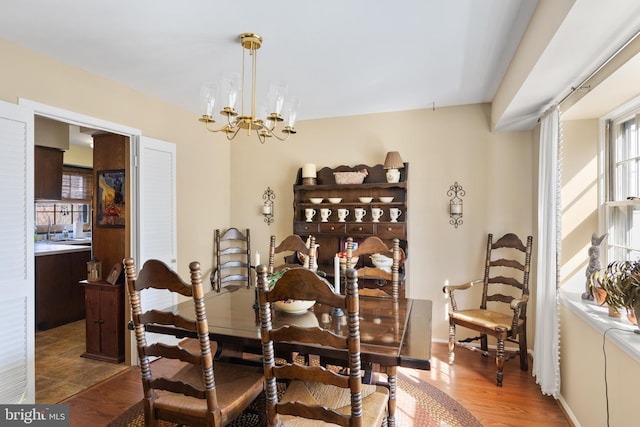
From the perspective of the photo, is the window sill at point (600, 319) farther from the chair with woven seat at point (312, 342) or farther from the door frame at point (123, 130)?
the door frame at point (123, 130)

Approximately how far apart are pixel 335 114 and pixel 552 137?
7.24 ft

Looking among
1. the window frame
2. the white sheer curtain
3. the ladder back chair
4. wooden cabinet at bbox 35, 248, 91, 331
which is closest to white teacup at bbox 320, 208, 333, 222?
the ladder back chair

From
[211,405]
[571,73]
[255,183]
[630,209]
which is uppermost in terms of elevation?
[571,73]

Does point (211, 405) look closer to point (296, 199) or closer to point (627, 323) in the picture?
point (627, 323)

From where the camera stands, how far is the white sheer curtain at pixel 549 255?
2.49 m

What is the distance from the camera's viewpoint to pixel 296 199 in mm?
4023

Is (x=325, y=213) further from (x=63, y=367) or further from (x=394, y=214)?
(x=63, y=367)

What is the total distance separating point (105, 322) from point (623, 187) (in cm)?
448

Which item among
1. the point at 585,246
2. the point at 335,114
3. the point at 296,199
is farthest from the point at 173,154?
the point at 585,246

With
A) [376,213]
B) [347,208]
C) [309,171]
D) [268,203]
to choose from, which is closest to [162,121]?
[268,203]

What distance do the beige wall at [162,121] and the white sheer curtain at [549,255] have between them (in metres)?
3.04

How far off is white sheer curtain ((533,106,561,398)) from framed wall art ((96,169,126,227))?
12.6 ft

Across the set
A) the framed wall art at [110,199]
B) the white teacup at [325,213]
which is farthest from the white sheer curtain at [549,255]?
the framed wall art at [110,199]

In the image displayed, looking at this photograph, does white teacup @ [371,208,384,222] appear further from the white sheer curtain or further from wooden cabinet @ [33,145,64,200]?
wooden cabinet @ [33,145,64,200]
